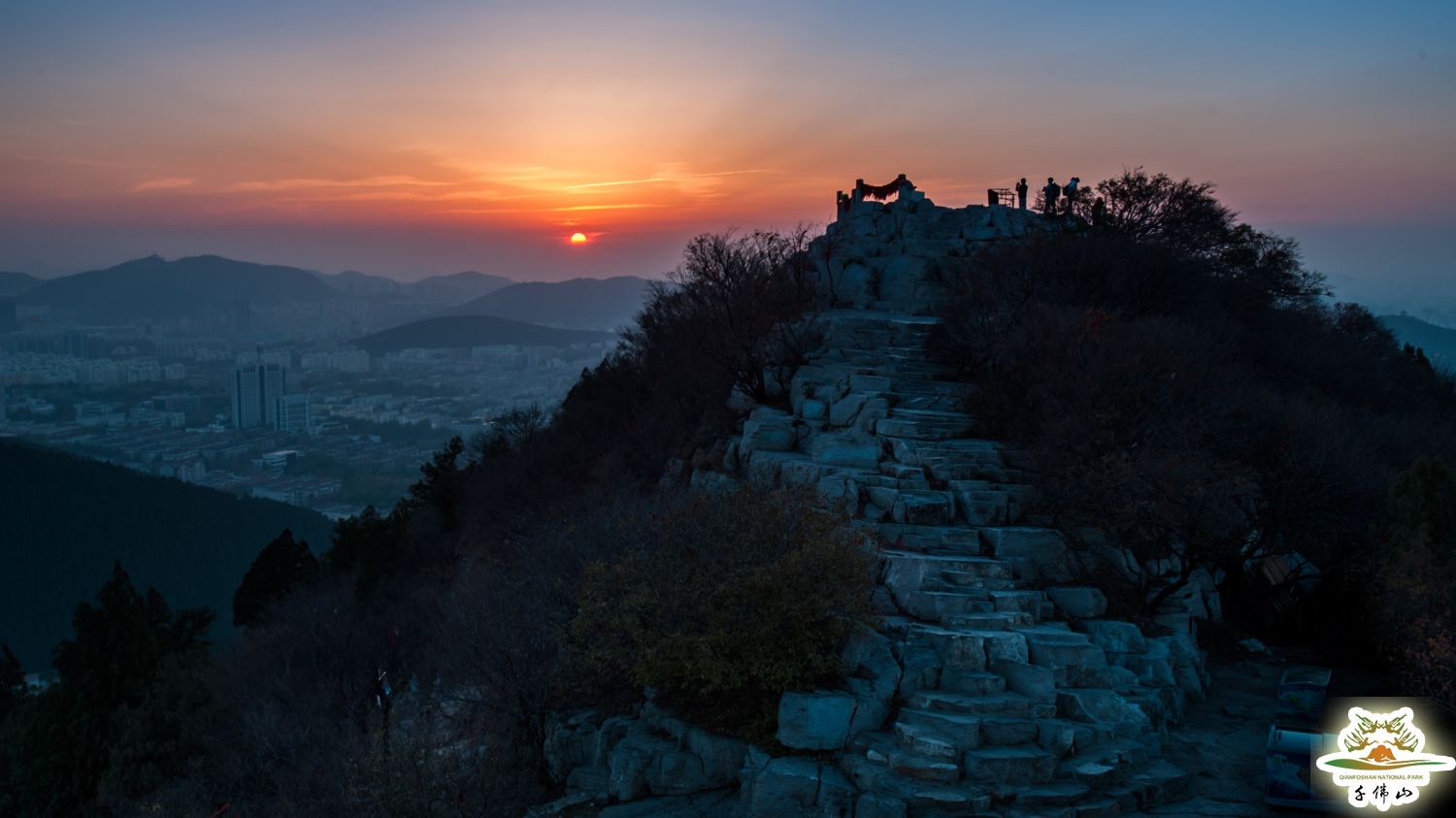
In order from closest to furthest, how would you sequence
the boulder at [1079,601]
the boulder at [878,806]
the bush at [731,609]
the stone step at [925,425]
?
the boulder at [878,806]
the bush at [731,609]
the boulder at [1079,601]
the stone step at [925,425]

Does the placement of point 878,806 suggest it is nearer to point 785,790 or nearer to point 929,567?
point 785,790

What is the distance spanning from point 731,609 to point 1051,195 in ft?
79.5

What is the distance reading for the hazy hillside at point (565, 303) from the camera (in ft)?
→ 474

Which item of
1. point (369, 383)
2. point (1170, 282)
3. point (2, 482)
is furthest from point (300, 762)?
point (369, 383)

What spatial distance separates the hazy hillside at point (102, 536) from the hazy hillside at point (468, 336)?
68.2 m

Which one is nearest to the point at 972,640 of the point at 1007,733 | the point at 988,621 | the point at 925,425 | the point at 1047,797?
the point at 988,621

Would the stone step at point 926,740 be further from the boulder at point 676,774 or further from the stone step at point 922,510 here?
the stone step at point 922,510

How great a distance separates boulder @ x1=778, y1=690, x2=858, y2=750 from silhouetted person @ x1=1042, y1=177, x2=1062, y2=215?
939 inches

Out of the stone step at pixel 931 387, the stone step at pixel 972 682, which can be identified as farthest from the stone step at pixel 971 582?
the stone step at pixel 931 387

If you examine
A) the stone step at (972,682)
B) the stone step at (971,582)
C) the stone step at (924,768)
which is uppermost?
the stone step at (971,582)

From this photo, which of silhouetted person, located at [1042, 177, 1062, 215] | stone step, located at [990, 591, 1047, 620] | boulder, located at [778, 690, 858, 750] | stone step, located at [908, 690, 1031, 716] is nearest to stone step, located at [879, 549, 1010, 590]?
stone step, located at [990, 591, 1047, 620]

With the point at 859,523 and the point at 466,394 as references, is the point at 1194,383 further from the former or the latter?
the point at 466,394

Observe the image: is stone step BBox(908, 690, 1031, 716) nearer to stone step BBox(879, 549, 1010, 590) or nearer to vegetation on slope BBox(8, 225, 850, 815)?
vegetation on slope BBox(8, 225, 850, 815)

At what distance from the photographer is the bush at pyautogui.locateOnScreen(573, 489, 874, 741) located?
11.6 metres
